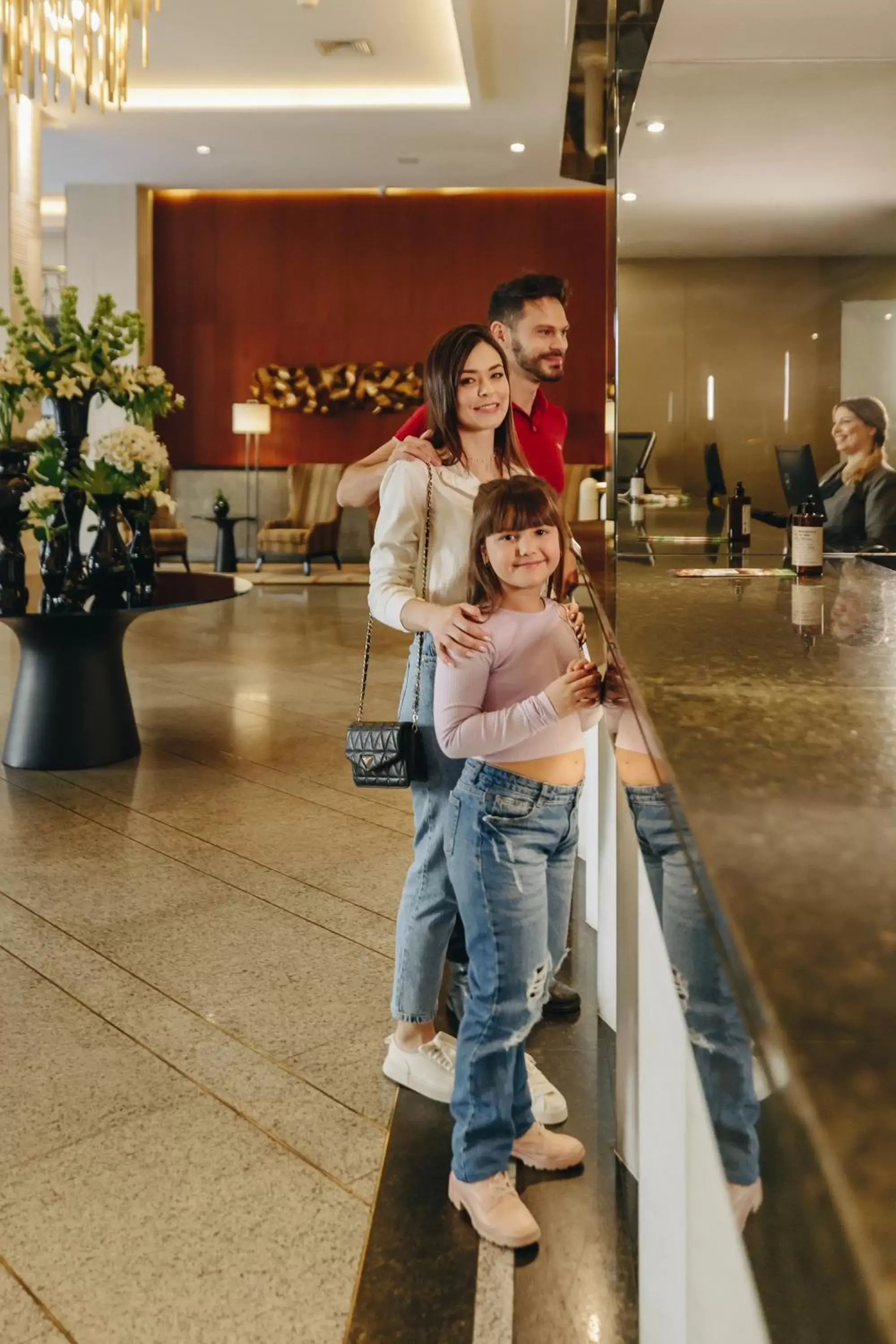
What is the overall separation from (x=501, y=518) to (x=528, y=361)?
752 mm

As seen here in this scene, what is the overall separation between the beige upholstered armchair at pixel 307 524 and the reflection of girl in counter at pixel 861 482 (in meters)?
9.53

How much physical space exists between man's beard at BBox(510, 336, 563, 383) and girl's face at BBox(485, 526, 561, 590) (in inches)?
28.2

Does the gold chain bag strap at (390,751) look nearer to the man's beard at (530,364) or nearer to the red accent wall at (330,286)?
the man's beard at (530,364)

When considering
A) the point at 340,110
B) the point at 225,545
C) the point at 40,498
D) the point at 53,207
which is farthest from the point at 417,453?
the point at 53,207

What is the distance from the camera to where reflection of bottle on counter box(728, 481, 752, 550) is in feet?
10.5

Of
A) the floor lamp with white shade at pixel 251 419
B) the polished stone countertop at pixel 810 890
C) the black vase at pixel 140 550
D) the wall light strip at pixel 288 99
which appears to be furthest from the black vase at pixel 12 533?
the floor lamp with white shade at pixel 251 419

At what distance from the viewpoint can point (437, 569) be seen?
2.00 metres

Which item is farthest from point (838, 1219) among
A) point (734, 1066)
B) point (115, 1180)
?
point (115, 1180)

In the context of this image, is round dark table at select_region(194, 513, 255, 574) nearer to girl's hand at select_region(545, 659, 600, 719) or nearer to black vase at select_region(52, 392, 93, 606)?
black vase at select_region(52, 392, 93, 606)

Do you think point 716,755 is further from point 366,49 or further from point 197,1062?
point 366,49

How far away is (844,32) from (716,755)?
2537 millimetres

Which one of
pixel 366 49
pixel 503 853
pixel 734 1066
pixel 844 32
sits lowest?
pixel 503 853

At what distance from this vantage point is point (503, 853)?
1.70m

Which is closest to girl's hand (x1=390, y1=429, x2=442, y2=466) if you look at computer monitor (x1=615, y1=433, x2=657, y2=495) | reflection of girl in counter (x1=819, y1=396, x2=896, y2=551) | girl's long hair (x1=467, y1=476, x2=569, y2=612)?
girl's long hair (x1=467, y1=476, x2=569, y2=612)
